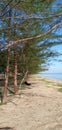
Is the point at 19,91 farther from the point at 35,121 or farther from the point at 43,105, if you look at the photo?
the point at 35,121

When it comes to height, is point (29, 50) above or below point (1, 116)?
above

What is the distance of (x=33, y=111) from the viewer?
1292 cm

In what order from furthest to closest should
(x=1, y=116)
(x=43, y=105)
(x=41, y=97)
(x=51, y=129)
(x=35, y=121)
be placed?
1. (x=41, y=97)
2. (x=43, y=105)
3. (x=1, y=116)
4. (x=35, y=121)
5. (x=51, y=129)

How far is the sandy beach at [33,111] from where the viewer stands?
34.1 ft

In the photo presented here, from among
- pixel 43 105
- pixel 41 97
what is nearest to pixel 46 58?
pixel 41 97

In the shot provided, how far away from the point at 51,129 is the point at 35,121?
157 centimetres

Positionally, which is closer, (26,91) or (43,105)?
(43,105)

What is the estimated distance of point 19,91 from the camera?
17.7 m

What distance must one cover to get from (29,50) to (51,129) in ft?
27.1

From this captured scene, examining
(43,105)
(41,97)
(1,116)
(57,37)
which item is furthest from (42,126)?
(57,37)

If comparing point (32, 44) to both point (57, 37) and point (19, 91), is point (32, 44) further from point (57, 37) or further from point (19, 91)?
point (19, 91)

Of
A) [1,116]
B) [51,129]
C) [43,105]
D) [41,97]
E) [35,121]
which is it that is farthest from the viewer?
[41,97]

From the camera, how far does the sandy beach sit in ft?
34.1

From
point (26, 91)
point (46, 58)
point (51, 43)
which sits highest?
point (51, 43)
